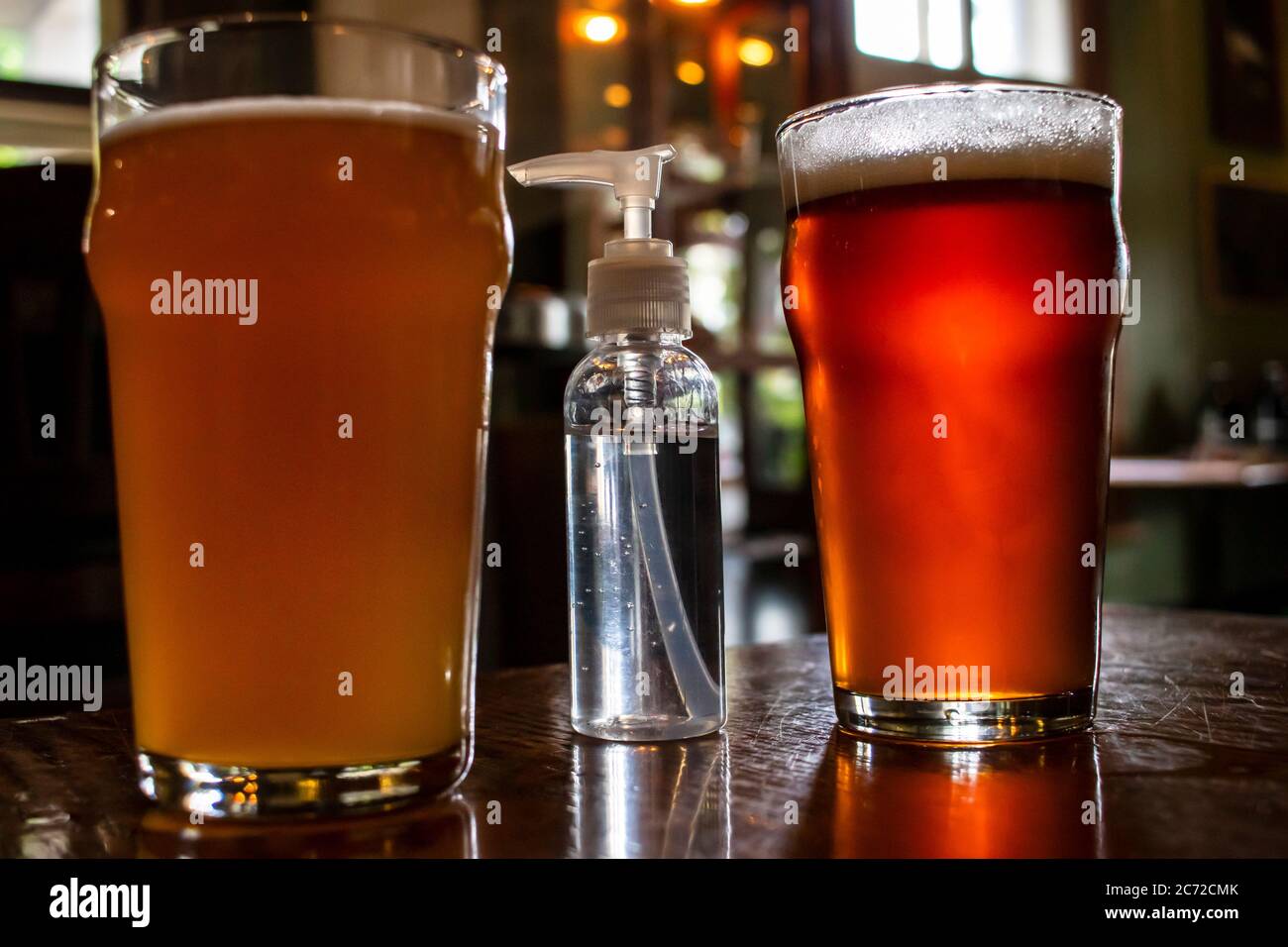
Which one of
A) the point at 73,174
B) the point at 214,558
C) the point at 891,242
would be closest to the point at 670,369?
the point at 891,242

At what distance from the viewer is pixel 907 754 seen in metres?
0.48

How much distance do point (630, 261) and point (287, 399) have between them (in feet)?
0.62

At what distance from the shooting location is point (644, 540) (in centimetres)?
59

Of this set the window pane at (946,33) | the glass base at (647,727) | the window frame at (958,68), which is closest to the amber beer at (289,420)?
the glass base at (647,727)

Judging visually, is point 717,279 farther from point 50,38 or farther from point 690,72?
point 50,38

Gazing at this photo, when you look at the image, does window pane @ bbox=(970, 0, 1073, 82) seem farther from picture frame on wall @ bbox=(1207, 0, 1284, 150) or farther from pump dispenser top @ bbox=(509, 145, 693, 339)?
pump dispenser top @ bbox=(509, 145, 693, 339)

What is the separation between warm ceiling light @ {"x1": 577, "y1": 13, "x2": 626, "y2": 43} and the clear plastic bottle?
10.1ft

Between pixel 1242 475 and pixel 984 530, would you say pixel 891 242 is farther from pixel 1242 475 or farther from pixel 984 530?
pixel 1242 475

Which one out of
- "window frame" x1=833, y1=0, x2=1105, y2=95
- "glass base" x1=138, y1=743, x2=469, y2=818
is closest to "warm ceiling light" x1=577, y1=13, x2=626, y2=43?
"window frame" x1=833, y1=0, x2=1105, y2=95

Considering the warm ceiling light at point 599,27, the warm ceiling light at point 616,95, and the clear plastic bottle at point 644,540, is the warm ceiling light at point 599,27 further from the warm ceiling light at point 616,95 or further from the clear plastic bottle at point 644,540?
the clear plastic bottle at point 644,540

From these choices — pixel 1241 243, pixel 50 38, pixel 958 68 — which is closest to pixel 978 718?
pixel 50 38

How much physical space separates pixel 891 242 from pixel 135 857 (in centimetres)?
35

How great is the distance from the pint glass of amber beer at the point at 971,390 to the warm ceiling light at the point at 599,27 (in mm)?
3128

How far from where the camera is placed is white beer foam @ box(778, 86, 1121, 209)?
51 cm
